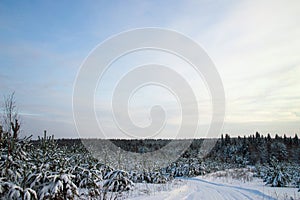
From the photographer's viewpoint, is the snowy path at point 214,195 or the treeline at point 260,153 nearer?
the snowy path at point 214,195

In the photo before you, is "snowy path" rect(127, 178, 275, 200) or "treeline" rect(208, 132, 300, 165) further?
"treeline" rect(208, 132, 300, 165)

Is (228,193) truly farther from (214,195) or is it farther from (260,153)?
(260,153)

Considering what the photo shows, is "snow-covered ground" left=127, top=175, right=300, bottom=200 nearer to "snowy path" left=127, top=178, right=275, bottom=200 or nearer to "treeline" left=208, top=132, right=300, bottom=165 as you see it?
"snowy path" left=127, top=178, right=275, bottom=200

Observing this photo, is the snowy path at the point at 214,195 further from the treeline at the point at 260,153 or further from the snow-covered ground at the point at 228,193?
the treeline at the point at 260,153

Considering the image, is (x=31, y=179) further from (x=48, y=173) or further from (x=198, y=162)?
(x=198, y=162)

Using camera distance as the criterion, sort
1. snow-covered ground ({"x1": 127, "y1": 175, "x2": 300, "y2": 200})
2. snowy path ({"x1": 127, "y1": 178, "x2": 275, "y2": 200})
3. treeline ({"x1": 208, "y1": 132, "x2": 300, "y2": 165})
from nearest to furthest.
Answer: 1. snow-covered ground ({"x1": 127, "y1": 175, "x2": 300, "y2": 200})
2. snowy path ({"x1": 127, "y1": 178, "x2": 275, "y2": 200})
3. treeline ({"x1": 208, "y1": 132, "x2": 300, "y2": 165})

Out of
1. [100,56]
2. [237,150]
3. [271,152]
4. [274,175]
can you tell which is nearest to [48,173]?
[100,56]

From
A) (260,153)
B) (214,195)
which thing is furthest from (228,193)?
(260,153)

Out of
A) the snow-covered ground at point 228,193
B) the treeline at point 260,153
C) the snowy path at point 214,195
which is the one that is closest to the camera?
the snow-covered ground at point 228,193

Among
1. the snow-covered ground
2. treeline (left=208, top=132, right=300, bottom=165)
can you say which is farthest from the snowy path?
treeline (left=208, top=132, right=300, bottom=165)

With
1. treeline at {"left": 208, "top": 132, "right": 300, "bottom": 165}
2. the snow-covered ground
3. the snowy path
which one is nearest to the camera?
the snow-covered ground

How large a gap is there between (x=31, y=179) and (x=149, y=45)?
48.5 feet

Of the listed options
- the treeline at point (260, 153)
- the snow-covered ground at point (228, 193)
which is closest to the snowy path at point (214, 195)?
the snow-covered ground at point (228, 193)

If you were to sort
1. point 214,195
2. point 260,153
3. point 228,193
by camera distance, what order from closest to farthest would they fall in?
point 214,195
point 228,193
point 260,153
